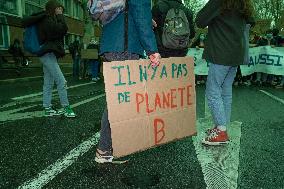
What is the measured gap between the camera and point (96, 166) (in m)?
3.74

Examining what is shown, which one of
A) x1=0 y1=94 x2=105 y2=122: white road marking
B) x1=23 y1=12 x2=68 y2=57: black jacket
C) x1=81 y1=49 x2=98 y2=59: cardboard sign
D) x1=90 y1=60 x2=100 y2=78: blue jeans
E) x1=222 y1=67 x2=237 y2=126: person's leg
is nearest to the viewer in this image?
x1=222 y1=67 x2=237 y2=126: person's leg

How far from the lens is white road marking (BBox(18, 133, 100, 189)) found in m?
3.28

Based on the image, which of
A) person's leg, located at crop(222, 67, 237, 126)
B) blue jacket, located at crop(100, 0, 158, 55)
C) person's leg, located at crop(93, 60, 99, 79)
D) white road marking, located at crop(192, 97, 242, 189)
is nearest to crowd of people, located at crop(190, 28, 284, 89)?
person's leg, located at crop(93, 60, 99, 79)

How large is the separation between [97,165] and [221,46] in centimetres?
190

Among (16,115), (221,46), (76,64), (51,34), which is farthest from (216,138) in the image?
(76,64)

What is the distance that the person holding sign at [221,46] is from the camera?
13.8ft

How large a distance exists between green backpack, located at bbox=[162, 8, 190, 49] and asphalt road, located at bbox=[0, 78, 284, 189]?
3.95ft

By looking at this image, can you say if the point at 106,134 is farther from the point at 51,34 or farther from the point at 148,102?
the point at 51,34

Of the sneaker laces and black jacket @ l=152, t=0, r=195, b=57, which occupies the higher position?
black jacket @ l=152, t=0, r=195, b=57

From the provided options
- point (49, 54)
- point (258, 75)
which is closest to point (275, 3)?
point (258, 75)

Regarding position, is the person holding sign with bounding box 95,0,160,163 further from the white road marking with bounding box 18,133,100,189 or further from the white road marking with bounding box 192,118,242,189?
the white road marking with bounding box 192,118,242,189

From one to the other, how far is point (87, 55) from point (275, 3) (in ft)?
141

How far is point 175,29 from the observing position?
15.6 ft

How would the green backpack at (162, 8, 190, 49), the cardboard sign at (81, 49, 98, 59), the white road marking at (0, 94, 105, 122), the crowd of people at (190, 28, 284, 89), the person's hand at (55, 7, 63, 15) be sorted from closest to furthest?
the green backpack at (162, 8, 190, 49) < the person's hand at (55, 7, 63, 15) < the white road marking at (0, 94, 105, 122) < the crowd of people at (190, 28, 284, 89) < the cardboard sign at (81, 49, 98, 59)
